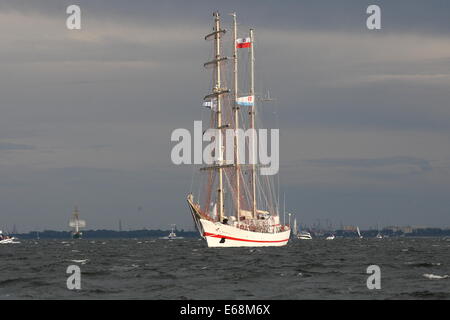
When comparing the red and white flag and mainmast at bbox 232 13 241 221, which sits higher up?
the red and white flag

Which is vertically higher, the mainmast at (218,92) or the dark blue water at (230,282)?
the mainmast at (218,92)

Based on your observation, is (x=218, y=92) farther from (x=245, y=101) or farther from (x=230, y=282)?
(x=230, y=282)

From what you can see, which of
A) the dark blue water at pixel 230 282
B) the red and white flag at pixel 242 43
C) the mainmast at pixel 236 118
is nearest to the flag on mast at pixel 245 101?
the mainmast at pixel 236 118

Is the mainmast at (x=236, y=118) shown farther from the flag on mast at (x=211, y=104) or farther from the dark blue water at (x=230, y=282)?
the dark blue water at (x=230, y=282)

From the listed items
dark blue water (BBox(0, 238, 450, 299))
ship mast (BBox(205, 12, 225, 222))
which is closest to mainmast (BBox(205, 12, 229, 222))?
ship mast (BBox(205, 12, 225, 222))

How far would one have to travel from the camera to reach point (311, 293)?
5622cm

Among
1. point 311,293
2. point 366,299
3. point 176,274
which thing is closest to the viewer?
point 366,299

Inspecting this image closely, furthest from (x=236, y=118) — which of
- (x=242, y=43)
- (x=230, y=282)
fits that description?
(x=230, y=282)

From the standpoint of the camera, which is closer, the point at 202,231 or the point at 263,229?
the point at 202,231

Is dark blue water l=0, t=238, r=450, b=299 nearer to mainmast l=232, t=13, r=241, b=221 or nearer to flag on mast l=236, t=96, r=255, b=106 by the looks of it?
mainmast l=232, t=13, r=241, b=221
